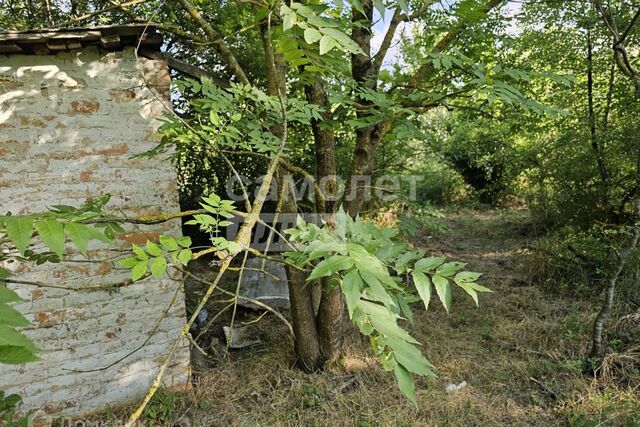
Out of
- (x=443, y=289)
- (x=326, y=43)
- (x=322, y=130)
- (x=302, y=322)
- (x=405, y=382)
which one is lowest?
(x=302, y=322)

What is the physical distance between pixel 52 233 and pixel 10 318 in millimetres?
265

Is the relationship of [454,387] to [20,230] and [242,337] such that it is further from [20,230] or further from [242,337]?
[20,230]

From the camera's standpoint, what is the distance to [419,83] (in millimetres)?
2988

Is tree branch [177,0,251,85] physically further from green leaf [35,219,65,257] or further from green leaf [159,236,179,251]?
green leaf [35,219,65,257]

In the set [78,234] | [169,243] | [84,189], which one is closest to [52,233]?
[78,234]

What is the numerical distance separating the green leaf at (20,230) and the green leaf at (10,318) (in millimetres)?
181

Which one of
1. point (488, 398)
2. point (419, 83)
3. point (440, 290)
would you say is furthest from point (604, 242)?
point (440, 290)

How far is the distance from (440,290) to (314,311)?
264 centimetres

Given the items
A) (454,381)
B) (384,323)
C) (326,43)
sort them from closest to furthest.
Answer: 1. (384,323)
2. (326,43)
3. (454,381)

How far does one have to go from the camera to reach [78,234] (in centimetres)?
87

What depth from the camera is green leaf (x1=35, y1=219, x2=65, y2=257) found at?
0.83 meters

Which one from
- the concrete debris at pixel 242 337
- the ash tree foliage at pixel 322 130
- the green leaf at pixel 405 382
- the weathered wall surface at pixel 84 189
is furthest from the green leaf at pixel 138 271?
the concrete debris at pixel 242 337

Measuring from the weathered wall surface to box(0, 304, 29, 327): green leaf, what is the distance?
2024 millimetres

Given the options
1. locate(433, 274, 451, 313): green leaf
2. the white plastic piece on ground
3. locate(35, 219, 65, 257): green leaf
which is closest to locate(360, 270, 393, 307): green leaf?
locate(433, 274, 451, 313): green leaf
